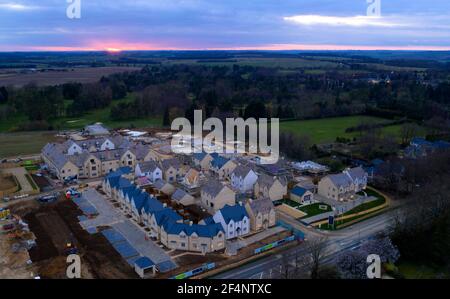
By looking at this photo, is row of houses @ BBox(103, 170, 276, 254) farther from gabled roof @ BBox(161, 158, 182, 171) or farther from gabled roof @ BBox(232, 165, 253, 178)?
gabled roof @ BBox(161, 158, 182, 171)

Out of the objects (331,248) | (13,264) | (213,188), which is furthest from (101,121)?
(331,248)

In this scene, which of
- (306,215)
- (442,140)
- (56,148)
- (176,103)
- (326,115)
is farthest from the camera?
(176,103)

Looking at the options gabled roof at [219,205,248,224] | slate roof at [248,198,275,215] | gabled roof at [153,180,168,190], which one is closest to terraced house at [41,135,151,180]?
gabled roof at [153,180,168,190]

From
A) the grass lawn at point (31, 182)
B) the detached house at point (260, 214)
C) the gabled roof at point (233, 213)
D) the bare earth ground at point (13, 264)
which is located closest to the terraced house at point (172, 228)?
the gabled roof at point (233, 213)
